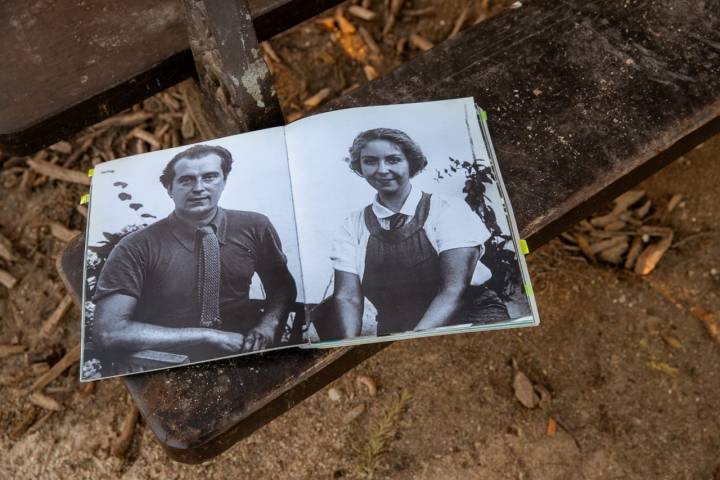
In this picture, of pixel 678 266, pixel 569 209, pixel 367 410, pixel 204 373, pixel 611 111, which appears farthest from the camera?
pixel 678 266

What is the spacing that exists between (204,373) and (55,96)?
719 millimetres

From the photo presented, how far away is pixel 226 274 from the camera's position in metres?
1.23

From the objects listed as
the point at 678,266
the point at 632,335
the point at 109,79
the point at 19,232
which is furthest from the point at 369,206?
the point at 19,232

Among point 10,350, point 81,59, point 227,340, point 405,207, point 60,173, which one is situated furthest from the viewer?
point 60,173

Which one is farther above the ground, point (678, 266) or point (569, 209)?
point (569, 209)

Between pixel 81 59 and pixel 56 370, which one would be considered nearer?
pixel 81 59

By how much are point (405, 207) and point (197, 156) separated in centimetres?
46

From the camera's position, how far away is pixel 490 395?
1.99 meters

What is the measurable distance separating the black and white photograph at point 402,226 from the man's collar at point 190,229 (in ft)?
0.51

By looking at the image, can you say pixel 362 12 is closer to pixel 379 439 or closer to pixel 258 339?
pixel 379 439

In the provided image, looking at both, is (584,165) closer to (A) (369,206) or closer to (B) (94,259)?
(A) (369,206)

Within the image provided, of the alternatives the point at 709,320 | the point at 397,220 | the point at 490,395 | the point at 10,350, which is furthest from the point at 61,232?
the point at 709,320

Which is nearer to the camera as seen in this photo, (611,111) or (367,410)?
(611,111)

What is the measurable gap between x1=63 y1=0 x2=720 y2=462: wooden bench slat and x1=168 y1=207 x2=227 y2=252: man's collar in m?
0.23
